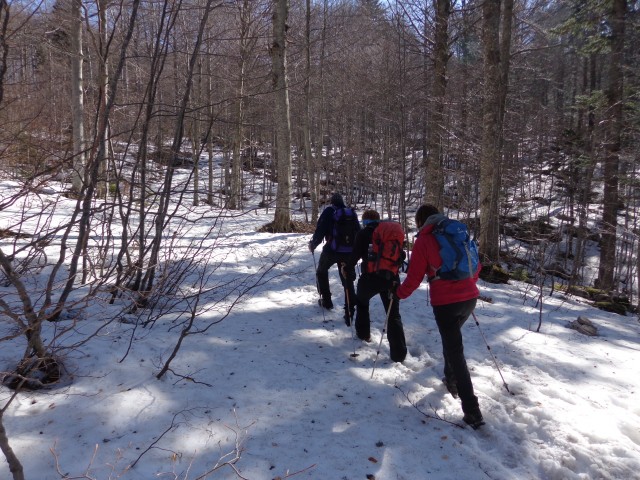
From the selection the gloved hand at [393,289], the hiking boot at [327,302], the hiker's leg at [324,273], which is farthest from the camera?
the hiking boot at [327,302]

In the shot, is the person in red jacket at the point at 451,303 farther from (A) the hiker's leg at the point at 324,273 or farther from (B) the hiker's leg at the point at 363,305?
(A) the hiker's leg at the point at 324,273

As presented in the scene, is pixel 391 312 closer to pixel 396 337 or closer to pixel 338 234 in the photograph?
pixel 396 337

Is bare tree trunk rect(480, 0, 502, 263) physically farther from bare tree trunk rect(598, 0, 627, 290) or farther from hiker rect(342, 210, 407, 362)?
hiker rect(342, 210, 407, 362)

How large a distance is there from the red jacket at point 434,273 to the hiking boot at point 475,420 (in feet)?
3.22

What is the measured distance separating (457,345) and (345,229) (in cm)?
242

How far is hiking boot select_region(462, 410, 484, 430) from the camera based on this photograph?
3.52 metres

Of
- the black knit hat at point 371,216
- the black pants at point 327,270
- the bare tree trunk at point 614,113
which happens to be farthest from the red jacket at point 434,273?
the bare tree trunk at point 614,113

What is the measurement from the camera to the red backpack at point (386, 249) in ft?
14.9

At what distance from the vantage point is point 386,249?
454 cm

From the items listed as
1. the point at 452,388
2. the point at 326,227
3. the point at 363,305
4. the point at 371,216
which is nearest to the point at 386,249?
the point at 371,216

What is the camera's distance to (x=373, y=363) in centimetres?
460

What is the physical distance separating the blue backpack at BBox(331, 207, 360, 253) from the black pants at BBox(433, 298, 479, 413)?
216cm

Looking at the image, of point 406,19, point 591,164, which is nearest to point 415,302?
point 406,19

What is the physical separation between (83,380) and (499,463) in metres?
3.45
